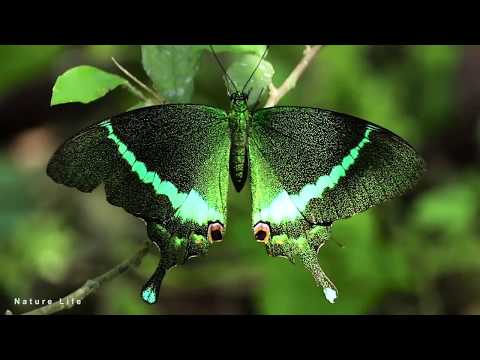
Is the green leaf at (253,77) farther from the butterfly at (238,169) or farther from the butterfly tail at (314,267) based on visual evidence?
Result: the butterfly tail at (314,267)

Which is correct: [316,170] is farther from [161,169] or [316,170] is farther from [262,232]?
[161,169]

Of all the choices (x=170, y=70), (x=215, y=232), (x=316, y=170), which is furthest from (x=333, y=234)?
(x=170, y=70)

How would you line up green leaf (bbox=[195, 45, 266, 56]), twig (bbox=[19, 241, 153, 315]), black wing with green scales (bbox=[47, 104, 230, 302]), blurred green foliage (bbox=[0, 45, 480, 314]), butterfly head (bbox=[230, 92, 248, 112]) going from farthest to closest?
blurred green foliage (bbox=[0, 45, 480, 314]) < green leaf (bbox=[195, 45, 266, 56]) < butterfly head (bbox=[230, 92, 248, 112]) < black wing with green scales (bbox=[47, 104, 230, 302]) < twig (bbox=[19, 241, 153, 315])

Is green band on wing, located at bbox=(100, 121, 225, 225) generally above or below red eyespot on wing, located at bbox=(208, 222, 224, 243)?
above

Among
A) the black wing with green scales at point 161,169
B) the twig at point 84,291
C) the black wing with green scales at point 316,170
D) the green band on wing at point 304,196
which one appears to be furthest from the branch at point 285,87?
the twig at point 84,291

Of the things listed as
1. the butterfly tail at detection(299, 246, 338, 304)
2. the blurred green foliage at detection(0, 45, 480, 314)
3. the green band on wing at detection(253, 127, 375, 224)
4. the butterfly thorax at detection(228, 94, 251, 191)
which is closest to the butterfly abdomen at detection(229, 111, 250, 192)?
the butterfly thorax at detection(228, 94, 251, 191)

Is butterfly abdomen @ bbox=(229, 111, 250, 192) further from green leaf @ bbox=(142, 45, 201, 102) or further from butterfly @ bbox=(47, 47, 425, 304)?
green leaf @ bbox=(142, 45, 201, 102)

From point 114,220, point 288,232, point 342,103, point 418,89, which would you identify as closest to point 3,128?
point 114,220

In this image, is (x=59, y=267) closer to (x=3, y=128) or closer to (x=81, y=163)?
(x=3, y=128)
